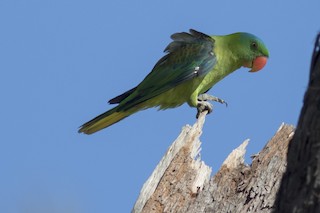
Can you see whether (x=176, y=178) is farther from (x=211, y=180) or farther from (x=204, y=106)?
(x=204, y=106)

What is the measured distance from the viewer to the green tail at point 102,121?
7363 millimetres

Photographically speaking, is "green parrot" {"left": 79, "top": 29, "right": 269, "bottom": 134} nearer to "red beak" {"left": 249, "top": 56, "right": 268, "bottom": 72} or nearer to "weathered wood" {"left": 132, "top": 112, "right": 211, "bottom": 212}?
"red beak" {"left": 249, "top": 56, "right": 268, "bottom": 72}

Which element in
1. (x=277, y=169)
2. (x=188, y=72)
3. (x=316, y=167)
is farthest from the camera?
(x=188, y=72)

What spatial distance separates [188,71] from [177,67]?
0.40 feet

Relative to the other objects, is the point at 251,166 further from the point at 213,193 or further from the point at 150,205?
the point at 150,205

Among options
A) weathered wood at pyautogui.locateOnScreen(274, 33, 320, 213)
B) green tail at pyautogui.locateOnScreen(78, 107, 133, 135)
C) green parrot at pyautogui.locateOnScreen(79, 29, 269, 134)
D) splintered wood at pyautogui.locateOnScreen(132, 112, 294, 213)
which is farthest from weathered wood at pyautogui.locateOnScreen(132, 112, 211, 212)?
weathered wood at pyautogui.locateOnScreen(274, 33, 320, 213)

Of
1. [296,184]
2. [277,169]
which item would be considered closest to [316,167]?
[296,184]

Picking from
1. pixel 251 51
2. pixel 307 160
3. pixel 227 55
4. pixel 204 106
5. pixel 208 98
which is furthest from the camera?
pixel 251 51

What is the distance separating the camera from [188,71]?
7.69m

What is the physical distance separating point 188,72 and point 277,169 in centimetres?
246

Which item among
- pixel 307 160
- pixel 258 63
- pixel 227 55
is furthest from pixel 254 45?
pixel 307 160

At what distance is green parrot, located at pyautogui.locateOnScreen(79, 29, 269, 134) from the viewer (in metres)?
7.47

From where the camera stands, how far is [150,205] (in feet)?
18.1

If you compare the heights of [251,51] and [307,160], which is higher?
[251,51]
